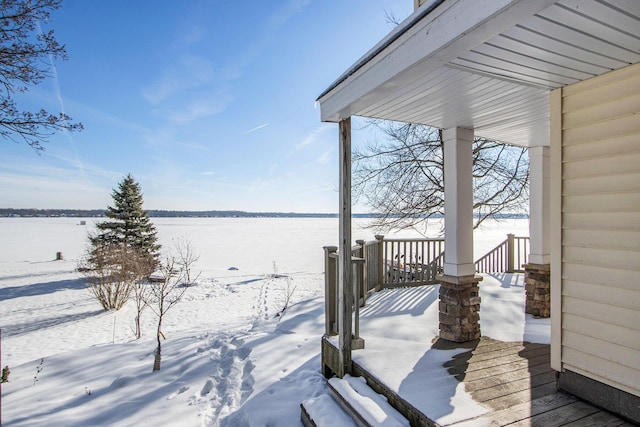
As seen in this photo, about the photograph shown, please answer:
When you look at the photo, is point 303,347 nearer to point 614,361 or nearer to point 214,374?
point 214,374

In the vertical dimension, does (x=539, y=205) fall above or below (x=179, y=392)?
above

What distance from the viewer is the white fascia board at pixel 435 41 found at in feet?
4.21

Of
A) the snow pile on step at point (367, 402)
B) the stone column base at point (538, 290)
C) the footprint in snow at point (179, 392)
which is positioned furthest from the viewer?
the stone column base at point (538, 290)

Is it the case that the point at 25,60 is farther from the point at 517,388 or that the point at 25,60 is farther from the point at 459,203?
the point at 517,388

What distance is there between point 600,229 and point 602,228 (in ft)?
0.05

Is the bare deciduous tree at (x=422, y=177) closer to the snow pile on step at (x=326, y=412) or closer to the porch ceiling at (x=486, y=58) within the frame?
the porch ceiling at (x=486, y=58)

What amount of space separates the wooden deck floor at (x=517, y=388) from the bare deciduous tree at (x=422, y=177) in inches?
248

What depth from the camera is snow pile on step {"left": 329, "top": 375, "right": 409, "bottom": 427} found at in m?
2.07

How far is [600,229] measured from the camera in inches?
84.8

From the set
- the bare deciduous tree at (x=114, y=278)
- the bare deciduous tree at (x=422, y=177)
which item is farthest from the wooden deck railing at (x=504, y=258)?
the bare deciduous tree at (x=114, y=278)

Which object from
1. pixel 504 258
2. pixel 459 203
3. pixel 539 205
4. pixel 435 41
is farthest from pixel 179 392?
pixel 504 258

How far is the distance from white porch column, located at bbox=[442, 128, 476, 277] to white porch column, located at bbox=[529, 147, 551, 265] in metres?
1.38

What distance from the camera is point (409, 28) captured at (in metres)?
1.75

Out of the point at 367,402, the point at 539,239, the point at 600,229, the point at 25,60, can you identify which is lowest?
the point at 367,402
